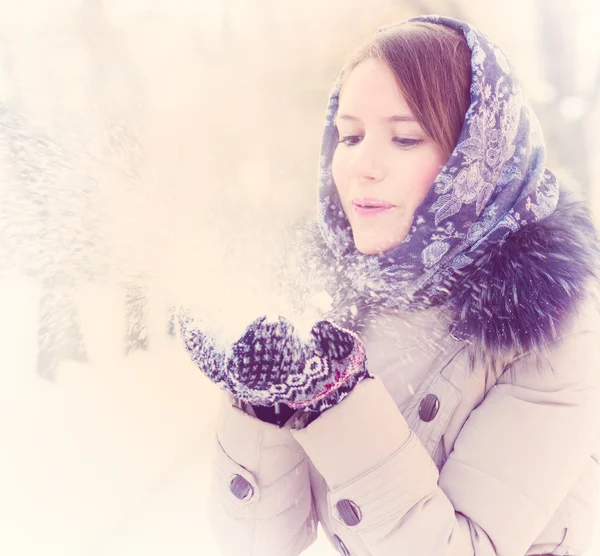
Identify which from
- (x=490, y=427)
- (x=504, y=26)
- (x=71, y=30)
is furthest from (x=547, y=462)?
(x=71, y=30)

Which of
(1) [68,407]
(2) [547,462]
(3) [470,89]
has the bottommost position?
(1) [68,407]

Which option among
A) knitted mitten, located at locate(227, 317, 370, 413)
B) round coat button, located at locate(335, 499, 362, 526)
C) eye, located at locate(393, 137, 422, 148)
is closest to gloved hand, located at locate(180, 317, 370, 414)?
knitted mitten, located at locate(227, 317, 370, 413)

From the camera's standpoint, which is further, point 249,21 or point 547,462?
point 249,21

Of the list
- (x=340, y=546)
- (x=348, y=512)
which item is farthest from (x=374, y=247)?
(x=340, y=546)

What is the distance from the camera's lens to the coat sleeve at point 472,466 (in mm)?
503

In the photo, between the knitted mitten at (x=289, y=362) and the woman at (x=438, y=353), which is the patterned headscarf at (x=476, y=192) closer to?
the woman at (x=438, y=353)

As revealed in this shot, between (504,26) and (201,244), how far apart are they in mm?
543

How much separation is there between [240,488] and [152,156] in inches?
19.0

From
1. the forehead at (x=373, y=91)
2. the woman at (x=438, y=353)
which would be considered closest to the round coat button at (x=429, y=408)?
the woman at (x=438, y=353)

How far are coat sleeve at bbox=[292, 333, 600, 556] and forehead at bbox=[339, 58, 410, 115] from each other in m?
0.32

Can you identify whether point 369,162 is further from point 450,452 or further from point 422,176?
point 450,452

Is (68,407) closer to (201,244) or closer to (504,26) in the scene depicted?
(201,244)

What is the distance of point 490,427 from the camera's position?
1.76 ft

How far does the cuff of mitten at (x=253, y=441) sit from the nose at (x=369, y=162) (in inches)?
12.5
